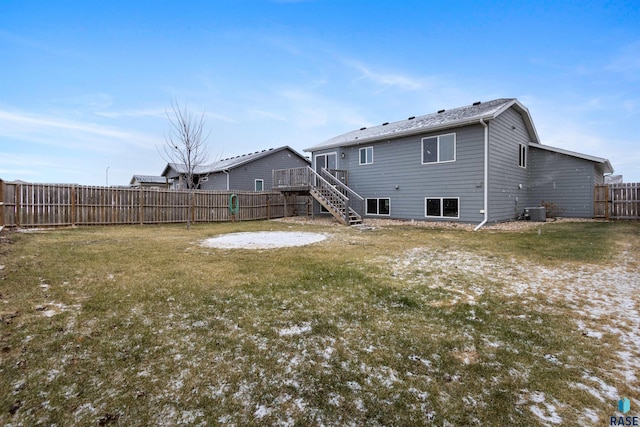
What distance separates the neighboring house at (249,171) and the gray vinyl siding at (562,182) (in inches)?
716

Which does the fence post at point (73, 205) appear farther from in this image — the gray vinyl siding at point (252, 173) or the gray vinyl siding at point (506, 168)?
the gray vinyl siding at point (506, 168)

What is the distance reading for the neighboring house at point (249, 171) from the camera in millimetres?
23328

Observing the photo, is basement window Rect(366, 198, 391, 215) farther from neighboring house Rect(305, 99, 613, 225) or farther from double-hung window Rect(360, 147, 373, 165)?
double-hung window Rect(360, 147, 373, 165)

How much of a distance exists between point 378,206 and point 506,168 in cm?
609

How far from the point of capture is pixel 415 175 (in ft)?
45.3

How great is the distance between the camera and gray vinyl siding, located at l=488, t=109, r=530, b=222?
1206 centimetres

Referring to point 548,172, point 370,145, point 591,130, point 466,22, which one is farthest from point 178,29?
point 591,130

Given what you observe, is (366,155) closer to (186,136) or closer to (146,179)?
(186,136)

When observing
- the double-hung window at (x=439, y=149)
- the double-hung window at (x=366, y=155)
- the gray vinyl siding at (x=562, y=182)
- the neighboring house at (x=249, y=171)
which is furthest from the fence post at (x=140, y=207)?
the gray vinyl siding at (x=562, y=182)

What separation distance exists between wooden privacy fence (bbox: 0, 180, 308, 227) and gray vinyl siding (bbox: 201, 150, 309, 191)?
6.52 m

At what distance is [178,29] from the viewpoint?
14.8 m

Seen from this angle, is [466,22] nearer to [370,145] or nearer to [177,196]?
[370,145]

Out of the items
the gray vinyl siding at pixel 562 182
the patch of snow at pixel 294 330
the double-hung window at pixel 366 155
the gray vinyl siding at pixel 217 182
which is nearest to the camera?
the patch of snow at pixel 294 330

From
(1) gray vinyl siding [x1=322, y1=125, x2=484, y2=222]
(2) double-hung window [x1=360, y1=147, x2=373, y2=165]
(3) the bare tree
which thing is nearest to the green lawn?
(1) gray vinyl siding [x1=322, y1=125, x2=484, y2=222]
